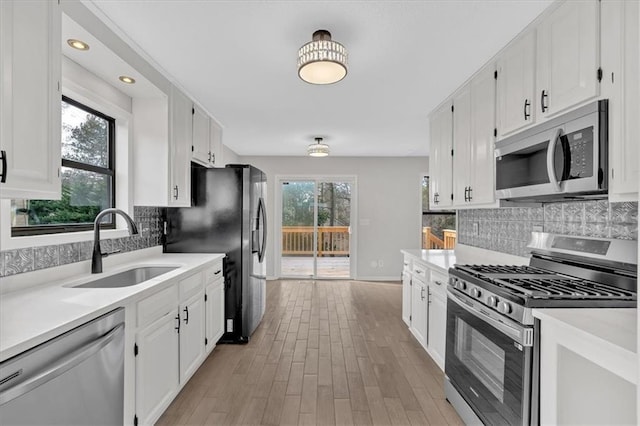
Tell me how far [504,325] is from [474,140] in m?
1.64

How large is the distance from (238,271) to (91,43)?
2.12 m

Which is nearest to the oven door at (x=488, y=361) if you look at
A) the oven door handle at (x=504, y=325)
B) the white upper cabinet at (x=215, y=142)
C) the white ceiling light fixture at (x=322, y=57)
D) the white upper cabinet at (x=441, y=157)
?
the oven door handle at (x=504, y=325)

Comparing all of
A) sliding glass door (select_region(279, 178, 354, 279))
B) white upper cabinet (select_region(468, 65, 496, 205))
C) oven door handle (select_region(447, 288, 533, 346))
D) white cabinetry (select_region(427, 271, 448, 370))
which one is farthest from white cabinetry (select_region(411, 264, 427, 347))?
sliding glass door (select_region(279, 178, 354, 279))

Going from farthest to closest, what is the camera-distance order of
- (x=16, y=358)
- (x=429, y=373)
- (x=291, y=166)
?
(x=291, y=166) < (x=429, y=373) < (x=16, y=358)

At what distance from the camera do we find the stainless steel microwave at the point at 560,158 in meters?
1.50

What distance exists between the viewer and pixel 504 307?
1.55 metres

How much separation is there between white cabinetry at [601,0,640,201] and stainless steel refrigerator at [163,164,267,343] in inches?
107

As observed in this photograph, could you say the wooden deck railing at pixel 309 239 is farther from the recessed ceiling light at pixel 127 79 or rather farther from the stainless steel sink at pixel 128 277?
the recessed ceiling light at pixel 127 79

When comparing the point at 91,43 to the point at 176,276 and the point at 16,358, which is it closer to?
the point at 176,276

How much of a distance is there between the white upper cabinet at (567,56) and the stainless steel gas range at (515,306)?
0.79 m

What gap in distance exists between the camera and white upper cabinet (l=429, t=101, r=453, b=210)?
3160 millimetres

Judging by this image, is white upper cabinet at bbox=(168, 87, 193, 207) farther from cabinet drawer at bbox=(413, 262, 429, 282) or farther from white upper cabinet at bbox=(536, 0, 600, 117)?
white upper cabinet at bbox=(536, 0, 600, 117)

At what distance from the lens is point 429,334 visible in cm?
284

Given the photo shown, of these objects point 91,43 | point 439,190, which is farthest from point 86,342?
point 439,190
